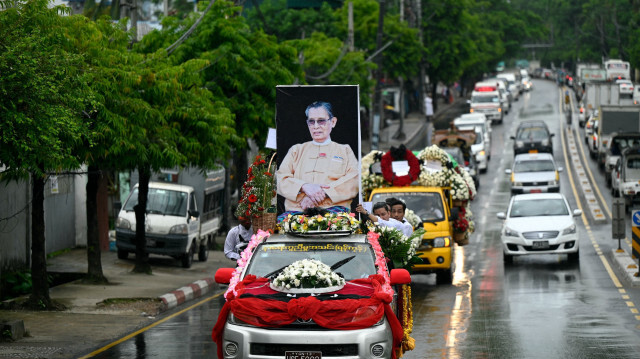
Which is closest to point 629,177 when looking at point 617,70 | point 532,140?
point 532,140

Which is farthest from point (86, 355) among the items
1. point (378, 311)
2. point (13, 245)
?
point (13, 245)

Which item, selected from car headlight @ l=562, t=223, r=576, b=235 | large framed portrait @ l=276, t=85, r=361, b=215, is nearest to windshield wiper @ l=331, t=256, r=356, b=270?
large framed portrait @ l=276, t=85, r=361, b=215

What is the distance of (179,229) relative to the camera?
88.8 ft

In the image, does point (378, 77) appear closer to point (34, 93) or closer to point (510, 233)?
point (510, 233)

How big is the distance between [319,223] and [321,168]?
2.89 m

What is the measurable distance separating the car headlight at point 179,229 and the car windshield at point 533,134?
1206 inches

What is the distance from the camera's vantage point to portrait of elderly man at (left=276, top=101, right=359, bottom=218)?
1513 centimetres

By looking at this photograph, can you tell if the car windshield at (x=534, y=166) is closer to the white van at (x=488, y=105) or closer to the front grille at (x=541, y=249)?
the front grille at (x=541, y=249)

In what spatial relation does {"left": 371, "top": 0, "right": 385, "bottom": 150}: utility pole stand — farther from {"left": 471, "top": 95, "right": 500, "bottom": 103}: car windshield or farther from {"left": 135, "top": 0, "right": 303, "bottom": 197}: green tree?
{"left": 471, "top": 95, "right": 500, "bottom": 103}: car windshield

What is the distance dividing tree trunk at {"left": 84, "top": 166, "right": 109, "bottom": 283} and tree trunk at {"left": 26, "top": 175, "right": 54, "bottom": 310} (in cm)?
348

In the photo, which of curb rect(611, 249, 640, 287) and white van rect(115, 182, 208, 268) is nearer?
curb rect(611, 249, 640, 287)

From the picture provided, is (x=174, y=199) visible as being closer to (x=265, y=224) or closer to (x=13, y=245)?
(x=13, y=245)

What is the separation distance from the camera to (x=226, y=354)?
35.2ft

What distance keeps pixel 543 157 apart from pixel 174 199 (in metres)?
19.9
